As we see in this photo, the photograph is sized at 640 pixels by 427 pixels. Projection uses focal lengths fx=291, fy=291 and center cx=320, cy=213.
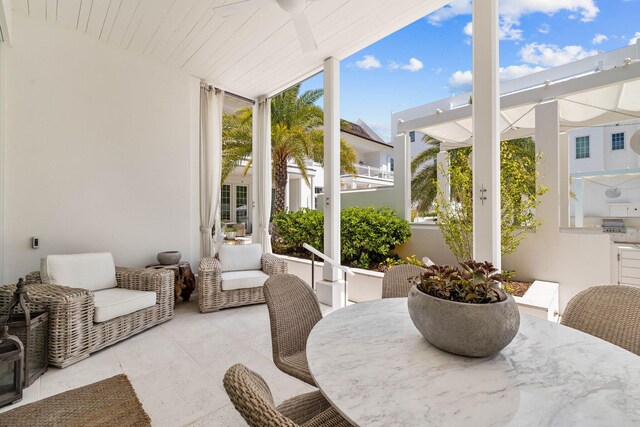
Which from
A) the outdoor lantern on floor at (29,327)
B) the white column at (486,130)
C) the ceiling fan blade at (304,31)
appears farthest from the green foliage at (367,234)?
the outdoor lantern on floor at (29,327)

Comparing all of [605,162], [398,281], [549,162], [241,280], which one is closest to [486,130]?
[398,281]

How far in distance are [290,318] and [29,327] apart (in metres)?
2.13

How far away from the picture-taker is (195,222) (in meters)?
4.95

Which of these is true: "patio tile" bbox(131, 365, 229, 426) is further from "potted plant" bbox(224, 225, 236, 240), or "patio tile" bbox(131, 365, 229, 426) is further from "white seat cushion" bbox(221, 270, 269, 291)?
"potted plant" bbox(224, 225, 236, 240)

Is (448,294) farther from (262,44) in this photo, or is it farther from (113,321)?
(262,44)

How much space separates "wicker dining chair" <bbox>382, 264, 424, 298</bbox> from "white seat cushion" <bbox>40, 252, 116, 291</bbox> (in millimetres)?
3210

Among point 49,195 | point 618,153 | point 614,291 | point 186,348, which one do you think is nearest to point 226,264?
point 186,348

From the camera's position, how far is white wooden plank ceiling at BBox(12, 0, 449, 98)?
3135mm

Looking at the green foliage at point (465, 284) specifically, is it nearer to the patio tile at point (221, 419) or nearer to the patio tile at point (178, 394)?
the patio tile at point (221, 419)

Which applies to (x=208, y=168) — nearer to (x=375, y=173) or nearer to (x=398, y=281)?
(x=398, y=281)

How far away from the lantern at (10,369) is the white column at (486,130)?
3.78 meters

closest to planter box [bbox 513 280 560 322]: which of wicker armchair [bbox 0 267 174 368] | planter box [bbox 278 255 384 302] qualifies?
planter box [bbox 278 255 384 302]

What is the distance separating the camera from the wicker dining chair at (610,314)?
1510mm

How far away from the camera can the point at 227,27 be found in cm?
353
